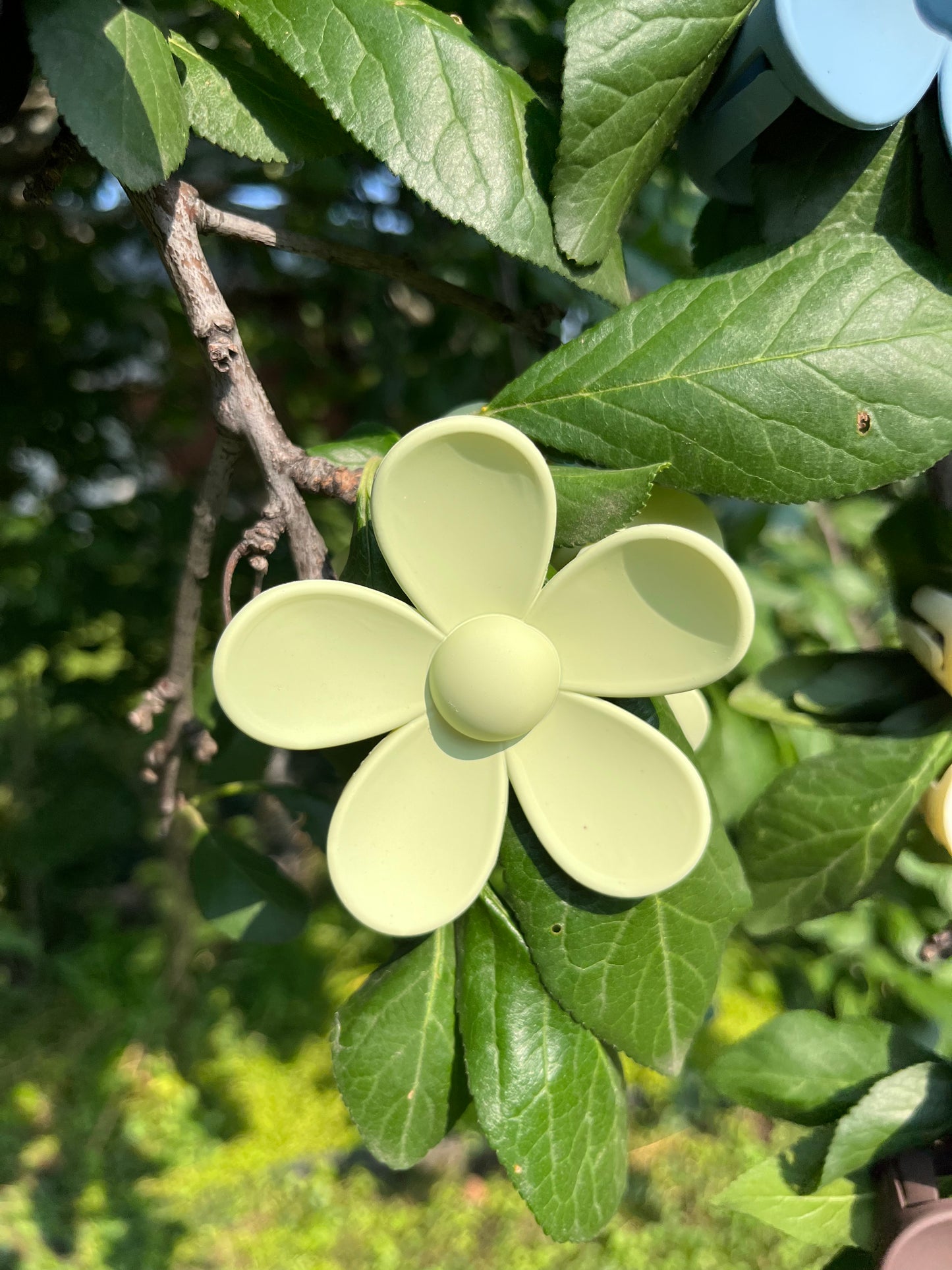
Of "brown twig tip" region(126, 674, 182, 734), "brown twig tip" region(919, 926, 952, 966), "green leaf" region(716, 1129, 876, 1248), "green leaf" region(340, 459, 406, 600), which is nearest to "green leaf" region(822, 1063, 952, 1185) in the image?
"green leaf" region(716, 1129, 876, 1248)

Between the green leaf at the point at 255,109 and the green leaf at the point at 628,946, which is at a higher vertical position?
the green leaf at the point at 255,109

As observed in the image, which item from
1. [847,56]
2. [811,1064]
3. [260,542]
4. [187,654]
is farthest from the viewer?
[187,654]

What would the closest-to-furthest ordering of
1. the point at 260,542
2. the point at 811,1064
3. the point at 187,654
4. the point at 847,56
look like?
the point at 847,56 → the point at 260,542 → the point at 811,1064 → the point at 187,654

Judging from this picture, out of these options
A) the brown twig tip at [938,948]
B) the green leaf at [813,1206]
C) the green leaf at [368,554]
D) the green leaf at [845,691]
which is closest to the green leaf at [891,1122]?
the green leaf at [813,1206]

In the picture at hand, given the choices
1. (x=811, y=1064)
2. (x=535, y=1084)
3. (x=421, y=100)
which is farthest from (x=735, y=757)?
(x=421, y=100)

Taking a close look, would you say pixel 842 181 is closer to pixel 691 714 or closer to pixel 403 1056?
pixel 691 714

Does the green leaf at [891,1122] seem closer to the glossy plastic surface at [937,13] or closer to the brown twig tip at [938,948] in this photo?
the brown twig tip at [938,948]

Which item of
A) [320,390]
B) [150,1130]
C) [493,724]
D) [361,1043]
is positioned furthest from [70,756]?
[493,724]
